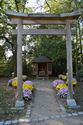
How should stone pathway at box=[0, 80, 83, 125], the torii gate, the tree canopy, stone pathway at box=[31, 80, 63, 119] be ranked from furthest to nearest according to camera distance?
the tree canopy
the torii gate
stone pathway at box=[31, 80, 63, 119]
stone pathway at box=[0, 80, 83, 125]

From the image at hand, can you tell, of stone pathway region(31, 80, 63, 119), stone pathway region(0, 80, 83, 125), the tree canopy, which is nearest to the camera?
stone pathway region(0, 80, 83, 125)

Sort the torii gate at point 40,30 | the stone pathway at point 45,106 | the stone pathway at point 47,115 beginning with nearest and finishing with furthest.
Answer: the stone pathway at point 47,115 < the stone pathway at point 45,106 < the torii gate at point 40,30

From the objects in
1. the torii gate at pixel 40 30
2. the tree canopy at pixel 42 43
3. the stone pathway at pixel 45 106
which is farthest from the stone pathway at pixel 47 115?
the tree canopy at pixel 42 43

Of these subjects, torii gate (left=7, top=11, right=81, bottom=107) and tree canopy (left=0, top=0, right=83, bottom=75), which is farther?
tree canopy (left=0, top=0, right=83, bottom=75)

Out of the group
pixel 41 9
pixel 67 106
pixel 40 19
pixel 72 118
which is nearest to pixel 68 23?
pixel 40 19

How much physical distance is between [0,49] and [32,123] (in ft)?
44.9

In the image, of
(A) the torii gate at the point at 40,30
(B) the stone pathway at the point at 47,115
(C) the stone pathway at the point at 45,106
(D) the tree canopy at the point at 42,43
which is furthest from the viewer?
(D) the tree canopy at the point at 42,43

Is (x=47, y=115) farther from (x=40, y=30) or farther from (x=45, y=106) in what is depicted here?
(x=40, y=30)

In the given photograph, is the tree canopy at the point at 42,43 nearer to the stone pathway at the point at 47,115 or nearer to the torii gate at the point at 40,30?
the torii gate at the point at 40,30

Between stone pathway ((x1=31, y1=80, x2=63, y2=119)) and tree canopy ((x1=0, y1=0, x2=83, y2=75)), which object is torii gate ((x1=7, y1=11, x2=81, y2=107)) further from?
tree canopy ((x1=0, y1=0, x2=83, y2=75))

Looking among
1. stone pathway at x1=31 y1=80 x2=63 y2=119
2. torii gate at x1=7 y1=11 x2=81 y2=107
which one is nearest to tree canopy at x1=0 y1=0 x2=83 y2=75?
stone pathway at x1=31 y1=80 x2=63 y2=119

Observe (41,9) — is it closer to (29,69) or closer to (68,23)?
(29,69)

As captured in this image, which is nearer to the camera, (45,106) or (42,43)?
(45,106)

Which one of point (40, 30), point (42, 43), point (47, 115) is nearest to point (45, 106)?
point (47, 115)
